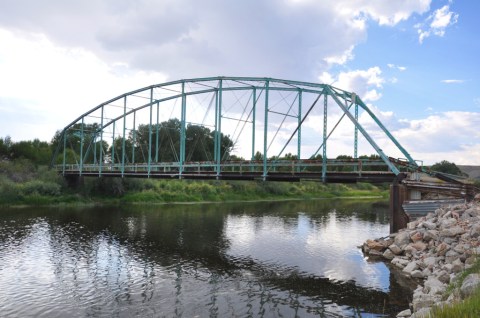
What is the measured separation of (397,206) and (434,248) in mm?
4651

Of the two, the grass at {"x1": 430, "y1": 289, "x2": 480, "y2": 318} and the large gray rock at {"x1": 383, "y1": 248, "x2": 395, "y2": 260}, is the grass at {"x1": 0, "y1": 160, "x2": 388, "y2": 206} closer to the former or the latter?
the large gray rock at {"x1": 383, "y1": 248, "x2": 395, "y2": 260}

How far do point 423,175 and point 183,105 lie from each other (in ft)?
81.2

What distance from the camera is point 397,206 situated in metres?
25.8

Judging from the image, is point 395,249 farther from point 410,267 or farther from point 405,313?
point 405,313

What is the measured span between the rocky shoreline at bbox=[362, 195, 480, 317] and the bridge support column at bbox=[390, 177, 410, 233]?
2.76ft

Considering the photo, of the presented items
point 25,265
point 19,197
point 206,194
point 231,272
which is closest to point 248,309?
point 231,272

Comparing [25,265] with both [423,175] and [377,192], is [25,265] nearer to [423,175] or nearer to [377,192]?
[423,175]

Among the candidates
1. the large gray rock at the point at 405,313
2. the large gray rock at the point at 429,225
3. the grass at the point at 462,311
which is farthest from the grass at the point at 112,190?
the grass at the point at 462,311

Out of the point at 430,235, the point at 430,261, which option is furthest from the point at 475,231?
the point at 430,261

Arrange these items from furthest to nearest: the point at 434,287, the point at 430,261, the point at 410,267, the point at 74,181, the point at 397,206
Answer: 1. the point at 74,181
2. the point at 397,206
3. the point at 410,267
4. the point at 430,261
5. the point at 434,287

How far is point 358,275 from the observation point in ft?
68.8

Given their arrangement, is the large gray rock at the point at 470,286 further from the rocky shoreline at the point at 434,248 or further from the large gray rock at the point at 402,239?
the large gray rock at the point at 402,239

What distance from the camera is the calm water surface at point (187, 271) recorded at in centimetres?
1598

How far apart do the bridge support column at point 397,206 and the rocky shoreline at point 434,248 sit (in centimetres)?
84
